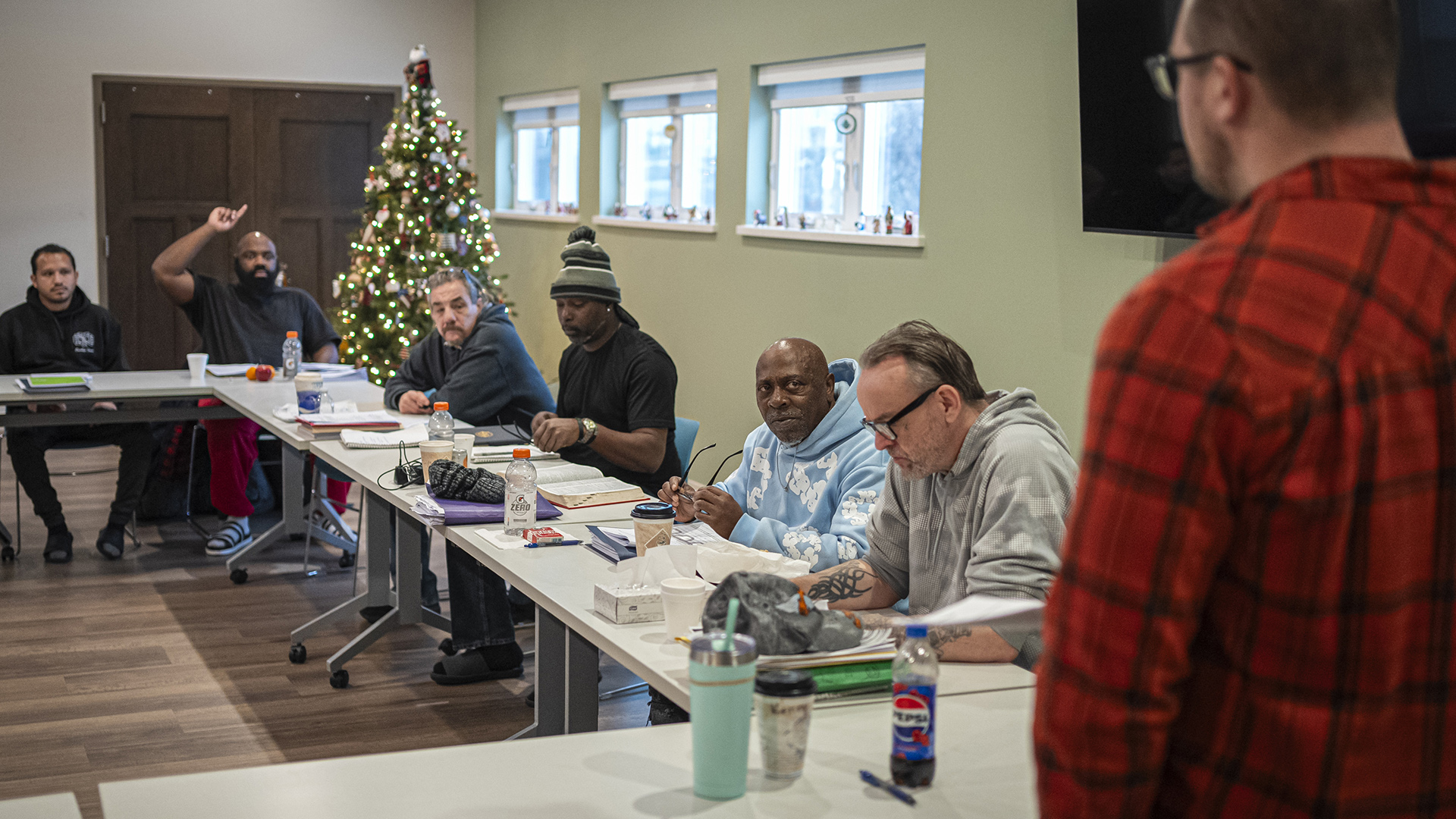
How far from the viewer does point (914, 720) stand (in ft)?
4.90

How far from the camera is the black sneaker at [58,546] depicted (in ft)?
16.8

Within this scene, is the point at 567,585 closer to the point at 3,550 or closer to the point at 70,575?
the point at 70,575

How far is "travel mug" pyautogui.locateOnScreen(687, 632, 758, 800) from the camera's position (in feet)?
4.71

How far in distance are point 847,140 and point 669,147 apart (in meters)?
1.61

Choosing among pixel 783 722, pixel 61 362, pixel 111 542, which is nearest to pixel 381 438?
pixel 111 542

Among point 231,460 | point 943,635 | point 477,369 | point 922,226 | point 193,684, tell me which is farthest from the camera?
point 231,460

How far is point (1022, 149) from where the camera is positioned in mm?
4012

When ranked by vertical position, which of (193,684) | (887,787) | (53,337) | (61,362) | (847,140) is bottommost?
(193,684)

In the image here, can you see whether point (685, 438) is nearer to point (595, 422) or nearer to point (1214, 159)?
point (595, 422)

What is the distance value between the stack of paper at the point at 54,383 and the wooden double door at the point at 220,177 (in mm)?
3144

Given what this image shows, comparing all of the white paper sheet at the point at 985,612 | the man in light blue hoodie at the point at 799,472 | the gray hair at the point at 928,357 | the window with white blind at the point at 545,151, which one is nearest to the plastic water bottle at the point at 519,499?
the man in light blue hoodie at the point at 799,472

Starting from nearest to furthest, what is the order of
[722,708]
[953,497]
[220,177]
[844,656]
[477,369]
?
[722,708], [844,656], [953,497], [477,369], [220,177]

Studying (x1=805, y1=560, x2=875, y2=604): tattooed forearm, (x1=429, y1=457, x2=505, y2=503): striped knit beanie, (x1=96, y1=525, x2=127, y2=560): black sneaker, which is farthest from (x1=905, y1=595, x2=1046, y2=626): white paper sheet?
(x1=96, y1=525, x2=127, y2=560): black sneaker

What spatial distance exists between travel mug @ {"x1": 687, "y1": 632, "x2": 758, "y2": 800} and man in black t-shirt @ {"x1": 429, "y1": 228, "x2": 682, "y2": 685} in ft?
7.29
